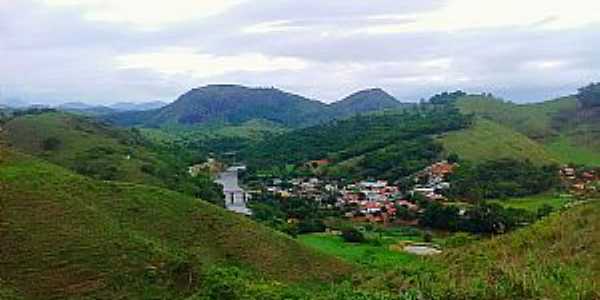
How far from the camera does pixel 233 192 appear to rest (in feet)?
415

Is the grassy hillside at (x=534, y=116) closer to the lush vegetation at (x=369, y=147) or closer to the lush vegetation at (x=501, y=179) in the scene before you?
the lush vegetation at (x=369, y=147)

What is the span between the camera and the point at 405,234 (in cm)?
8469

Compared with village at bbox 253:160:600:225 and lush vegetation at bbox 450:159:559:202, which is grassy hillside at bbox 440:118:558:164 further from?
village at bbox 253:160:600:225

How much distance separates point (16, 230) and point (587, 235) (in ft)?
115

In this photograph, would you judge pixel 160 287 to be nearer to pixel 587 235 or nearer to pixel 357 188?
pixel 587 235

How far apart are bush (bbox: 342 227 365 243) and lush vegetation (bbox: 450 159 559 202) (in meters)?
32.4

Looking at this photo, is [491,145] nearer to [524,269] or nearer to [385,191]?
[385,191]

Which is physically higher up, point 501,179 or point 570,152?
point 570,152

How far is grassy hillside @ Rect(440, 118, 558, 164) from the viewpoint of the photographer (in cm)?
13500

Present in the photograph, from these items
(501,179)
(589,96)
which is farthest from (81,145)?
(589,96)

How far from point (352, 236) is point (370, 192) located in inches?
1643

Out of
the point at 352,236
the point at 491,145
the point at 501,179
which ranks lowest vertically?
the point at 352,236

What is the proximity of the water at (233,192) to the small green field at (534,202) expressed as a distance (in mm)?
33992

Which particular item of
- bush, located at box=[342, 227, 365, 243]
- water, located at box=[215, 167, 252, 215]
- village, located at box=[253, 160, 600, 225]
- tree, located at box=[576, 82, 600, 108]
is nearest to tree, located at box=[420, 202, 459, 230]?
village, located at box=[253, 160, 600, 225]
